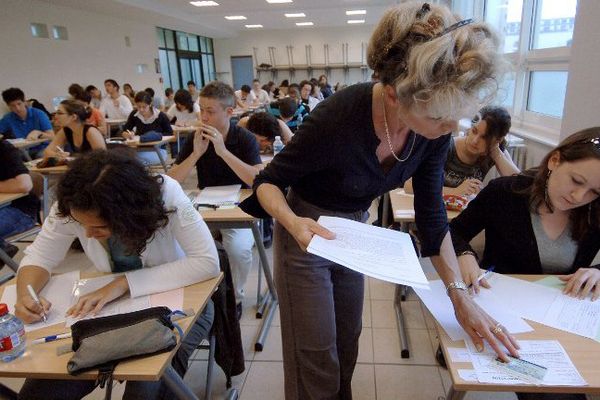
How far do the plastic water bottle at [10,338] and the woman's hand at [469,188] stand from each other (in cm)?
210

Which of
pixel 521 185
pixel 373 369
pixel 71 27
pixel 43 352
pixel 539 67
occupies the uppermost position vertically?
pixel 71 27

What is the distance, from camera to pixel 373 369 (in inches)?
77.5

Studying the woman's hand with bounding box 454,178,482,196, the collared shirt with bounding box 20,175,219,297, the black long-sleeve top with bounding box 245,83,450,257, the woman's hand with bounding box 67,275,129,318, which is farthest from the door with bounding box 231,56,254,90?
the black long-sleeve top with bounding box 245,83,450,257

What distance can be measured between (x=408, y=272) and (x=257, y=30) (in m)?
16.2

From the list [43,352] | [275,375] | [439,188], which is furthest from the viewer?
[275,375]

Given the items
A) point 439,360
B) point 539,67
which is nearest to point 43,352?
point 439,360

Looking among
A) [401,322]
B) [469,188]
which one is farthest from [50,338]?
[469,188]

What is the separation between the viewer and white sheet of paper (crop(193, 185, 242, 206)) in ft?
7.29

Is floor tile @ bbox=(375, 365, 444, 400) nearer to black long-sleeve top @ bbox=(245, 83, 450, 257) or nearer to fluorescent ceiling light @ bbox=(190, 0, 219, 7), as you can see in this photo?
black long-sleeve top @ bbox=(245, 83, 450, 257)

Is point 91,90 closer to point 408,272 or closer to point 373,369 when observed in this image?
point 373,369

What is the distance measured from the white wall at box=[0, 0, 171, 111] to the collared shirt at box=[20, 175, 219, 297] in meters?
6.78

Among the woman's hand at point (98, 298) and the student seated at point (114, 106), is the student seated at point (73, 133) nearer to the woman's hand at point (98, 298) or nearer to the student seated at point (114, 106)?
the woman's hand at point (98, 298)

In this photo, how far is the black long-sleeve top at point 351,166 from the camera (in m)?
0.98

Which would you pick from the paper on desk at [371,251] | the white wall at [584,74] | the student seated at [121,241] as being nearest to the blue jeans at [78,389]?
the student seated at [121,241]
